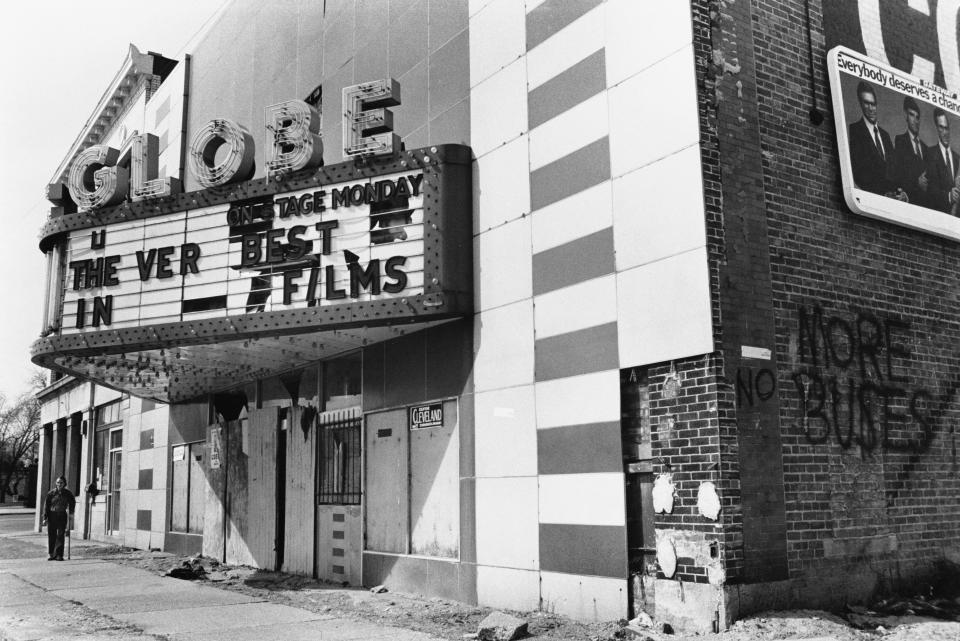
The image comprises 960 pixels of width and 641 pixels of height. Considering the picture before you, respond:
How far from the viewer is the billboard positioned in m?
9.93

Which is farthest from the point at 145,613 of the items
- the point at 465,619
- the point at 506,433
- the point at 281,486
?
the point at 506,433

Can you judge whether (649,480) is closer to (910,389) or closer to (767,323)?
(767,323)

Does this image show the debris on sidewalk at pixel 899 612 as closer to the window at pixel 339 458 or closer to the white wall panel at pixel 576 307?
the white wall panel at pixel 576 307

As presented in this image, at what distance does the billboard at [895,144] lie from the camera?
32.6 ft

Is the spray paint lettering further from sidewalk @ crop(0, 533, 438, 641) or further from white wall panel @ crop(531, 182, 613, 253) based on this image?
sidewalk @ crop(0, 533, 438, 641)

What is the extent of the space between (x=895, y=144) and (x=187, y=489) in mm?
17305

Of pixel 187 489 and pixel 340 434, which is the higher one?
pixel 340 434

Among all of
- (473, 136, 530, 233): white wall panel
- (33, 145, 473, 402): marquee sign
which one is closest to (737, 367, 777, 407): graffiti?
(473, 136, 530, 233): white wall panel

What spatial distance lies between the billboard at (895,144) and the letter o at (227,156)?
8.26 meters

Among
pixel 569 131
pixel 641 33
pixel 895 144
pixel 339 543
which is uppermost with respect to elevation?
pixel 641 33

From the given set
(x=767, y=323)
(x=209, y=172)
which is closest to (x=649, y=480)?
(x=767, y=323)

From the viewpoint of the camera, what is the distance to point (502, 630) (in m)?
8.66

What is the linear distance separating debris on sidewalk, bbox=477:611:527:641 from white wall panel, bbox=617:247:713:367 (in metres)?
2.92

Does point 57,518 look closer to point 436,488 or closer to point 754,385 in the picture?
point 436,488
